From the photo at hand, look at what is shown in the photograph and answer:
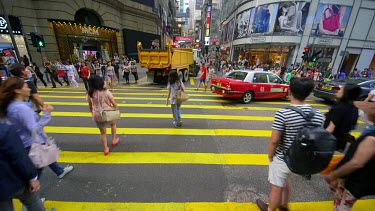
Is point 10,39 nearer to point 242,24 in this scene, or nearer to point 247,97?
point 247,97

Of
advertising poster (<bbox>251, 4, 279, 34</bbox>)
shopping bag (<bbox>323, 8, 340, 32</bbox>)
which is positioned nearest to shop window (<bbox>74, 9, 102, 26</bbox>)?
advertising poster (<bbox>251, 4, 279, 34</bbox>)

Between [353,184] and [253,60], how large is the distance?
3163cm

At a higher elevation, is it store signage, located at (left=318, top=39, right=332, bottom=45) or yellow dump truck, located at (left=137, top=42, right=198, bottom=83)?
store signage, located at (left=318, top=39, right=332, bottom=45)

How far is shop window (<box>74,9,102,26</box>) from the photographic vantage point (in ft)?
60.0

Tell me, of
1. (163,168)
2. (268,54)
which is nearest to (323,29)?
(268,54)

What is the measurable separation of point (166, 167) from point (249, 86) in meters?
5.87

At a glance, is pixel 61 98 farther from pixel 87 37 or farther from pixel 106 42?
pixel 106 42

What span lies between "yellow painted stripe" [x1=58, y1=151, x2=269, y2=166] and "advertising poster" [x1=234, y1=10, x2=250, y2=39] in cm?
2899

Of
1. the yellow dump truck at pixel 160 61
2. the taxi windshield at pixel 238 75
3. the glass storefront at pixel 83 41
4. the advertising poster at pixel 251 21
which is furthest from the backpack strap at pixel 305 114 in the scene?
the advertising poster at pixel 251 21

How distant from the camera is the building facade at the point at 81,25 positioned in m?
15.4

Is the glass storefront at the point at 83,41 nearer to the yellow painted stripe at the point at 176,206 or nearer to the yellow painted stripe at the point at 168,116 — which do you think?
the yellow painted stripe at the point at 168,116

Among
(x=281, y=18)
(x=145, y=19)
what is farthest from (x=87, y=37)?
(x=281, y=18)

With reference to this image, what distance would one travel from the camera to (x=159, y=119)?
567 centimetres

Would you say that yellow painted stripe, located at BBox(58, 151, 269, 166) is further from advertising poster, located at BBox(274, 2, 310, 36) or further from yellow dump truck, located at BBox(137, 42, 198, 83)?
advertising poster, located at BBox(274, 2, 310, 36)
